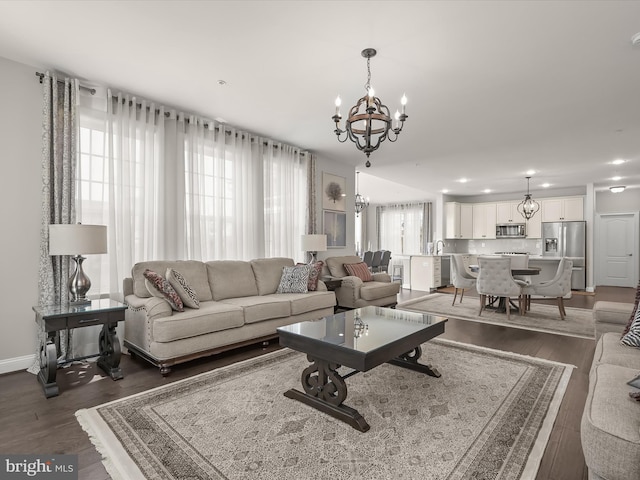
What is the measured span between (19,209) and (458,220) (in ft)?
31.7

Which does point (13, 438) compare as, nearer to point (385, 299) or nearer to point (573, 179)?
point (385, 299)

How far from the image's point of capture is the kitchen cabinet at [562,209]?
8359mm

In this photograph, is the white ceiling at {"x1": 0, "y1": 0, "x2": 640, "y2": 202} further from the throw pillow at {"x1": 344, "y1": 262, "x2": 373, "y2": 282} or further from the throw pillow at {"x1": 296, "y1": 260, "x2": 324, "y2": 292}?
the throw pillow at {"x1": 344, "y1": 262, "x2": 373, "y2": 282}

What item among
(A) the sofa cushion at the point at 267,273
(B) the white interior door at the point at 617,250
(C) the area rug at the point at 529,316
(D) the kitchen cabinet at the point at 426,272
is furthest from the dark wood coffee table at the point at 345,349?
(B) the white interior door at the point at 617,250

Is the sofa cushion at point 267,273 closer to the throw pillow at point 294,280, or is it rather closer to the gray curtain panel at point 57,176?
the throw pillow at point 294,280

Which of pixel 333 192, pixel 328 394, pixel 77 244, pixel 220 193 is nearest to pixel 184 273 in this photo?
pixel 77 244

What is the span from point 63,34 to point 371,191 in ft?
27.0

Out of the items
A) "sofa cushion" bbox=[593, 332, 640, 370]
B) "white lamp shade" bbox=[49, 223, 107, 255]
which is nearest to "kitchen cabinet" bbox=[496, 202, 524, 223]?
"sofa cushion" bbox=[593, 332, 640, 370]

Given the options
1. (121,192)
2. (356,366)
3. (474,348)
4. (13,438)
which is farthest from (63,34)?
(474,348)

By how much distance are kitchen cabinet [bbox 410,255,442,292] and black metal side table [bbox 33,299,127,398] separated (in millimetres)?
7173

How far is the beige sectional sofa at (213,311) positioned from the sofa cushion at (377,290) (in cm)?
84

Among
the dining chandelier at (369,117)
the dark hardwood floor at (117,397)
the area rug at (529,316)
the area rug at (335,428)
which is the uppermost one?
the dining chandelier at (369,117)

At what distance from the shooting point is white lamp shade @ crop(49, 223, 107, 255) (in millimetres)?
2830

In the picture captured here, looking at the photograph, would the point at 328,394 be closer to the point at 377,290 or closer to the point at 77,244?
the point at 77,244
